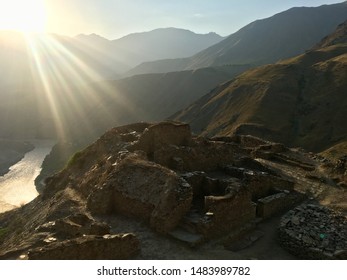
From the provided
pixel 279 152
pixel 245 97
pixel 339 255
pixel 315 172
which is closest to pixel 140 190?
pixel 339 255

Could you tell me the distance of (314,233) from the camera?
669 inches

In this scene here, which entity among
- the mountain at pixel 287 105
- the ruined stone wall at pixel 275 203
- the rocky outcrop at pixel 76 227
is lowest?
the mountain at pixel 287 105

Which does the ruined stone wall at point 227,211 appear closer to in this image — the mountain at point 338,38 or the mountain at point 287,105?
the mountain at point 287,105

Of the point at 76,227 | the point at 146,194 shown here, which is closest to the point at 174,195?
the point at 146,194

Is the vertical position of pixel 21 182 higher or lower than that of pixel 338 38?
lower

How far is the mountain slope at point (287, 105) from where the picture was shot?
77625 mm

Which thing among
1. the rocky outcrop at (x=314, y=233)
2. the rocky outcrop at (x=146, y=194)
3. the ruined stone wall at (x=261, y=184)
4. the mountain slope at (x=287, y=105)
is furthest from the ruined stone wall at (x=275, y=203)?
the mountain slope at (x=287, y=105)

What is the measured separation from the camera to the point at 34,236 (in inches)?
615

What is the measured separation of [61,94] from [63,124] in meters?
48.6

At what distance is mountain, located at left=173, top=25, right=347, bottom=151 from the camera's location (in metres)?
77.5

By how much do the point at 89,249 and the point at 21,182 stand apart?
2843 inches

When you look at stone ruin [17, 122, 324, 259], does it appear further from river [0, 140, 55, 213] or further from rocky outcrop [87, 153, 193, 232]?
river [0, 140, 55, 213]

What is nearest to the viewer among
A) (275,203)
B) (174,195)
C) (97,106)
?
(174,195)

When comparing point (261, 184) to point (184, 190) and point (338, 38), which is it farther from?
point (338, 38)
